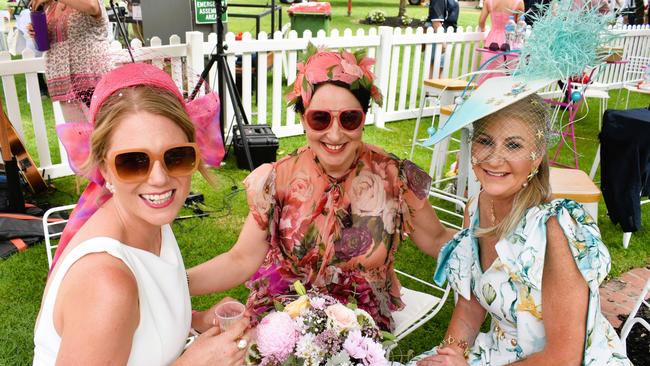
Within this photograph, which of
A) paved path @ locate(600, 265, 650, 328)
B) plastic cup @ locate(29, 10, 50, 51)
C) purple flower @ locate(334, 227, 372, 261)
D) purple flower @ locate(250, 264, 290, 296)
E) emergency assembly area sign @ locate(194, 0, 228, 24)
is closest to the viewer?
purple flower @ locate(334, 227, 372, 261)

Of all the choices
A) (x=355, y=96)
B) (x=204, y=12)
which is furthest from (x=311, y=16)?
(x=355, y=96)

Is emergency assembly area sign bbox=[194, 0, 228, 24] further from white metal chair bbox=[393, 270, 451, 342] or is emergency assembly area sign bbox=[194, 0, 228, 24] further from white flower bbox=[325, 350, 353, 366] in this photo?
white flower bbox=[325, 350, 353, 366]

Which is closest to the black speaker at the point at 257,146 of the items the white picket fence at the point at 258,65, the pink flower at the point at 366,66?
the white picket fence at the point at 258,65

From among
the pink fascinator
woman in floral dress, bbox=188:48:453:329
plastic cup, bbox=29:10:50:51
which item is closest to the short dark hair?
woman in floral dress, bbox=188:48:453:329

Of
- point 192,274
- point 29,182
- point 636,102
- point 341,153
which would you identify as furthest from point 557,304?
point 636,102

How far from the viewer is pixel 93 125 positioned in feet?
5.16

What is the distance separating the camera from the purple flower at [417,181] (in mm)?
2225

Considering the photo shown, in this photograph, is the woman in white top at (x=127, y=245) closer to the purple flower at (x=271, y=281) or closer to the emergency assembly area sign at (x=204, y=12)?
the purple flower at (x=271, y=281)

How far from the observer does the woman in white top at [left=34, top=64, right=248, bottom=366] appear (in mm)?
1346

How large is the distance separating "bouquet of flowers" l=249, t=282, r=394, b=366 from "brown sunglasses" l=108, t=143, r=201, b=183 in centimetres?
52

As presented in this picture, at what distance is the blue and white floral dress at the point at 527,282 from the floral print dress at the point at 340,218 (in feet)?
0.95

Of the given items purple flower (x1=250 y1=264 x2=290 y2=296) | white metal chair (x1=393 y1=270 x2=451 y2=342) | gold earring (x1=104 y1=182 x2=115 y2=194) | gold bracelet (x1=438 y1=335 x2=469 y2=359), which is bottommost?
white metal chair (x1=393 y1=270 x2=451 y2=342)

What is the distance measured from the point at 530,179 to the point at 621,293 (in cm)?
279

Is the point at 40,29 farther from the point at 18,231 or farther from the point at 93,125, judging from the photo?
the point at 93,125
